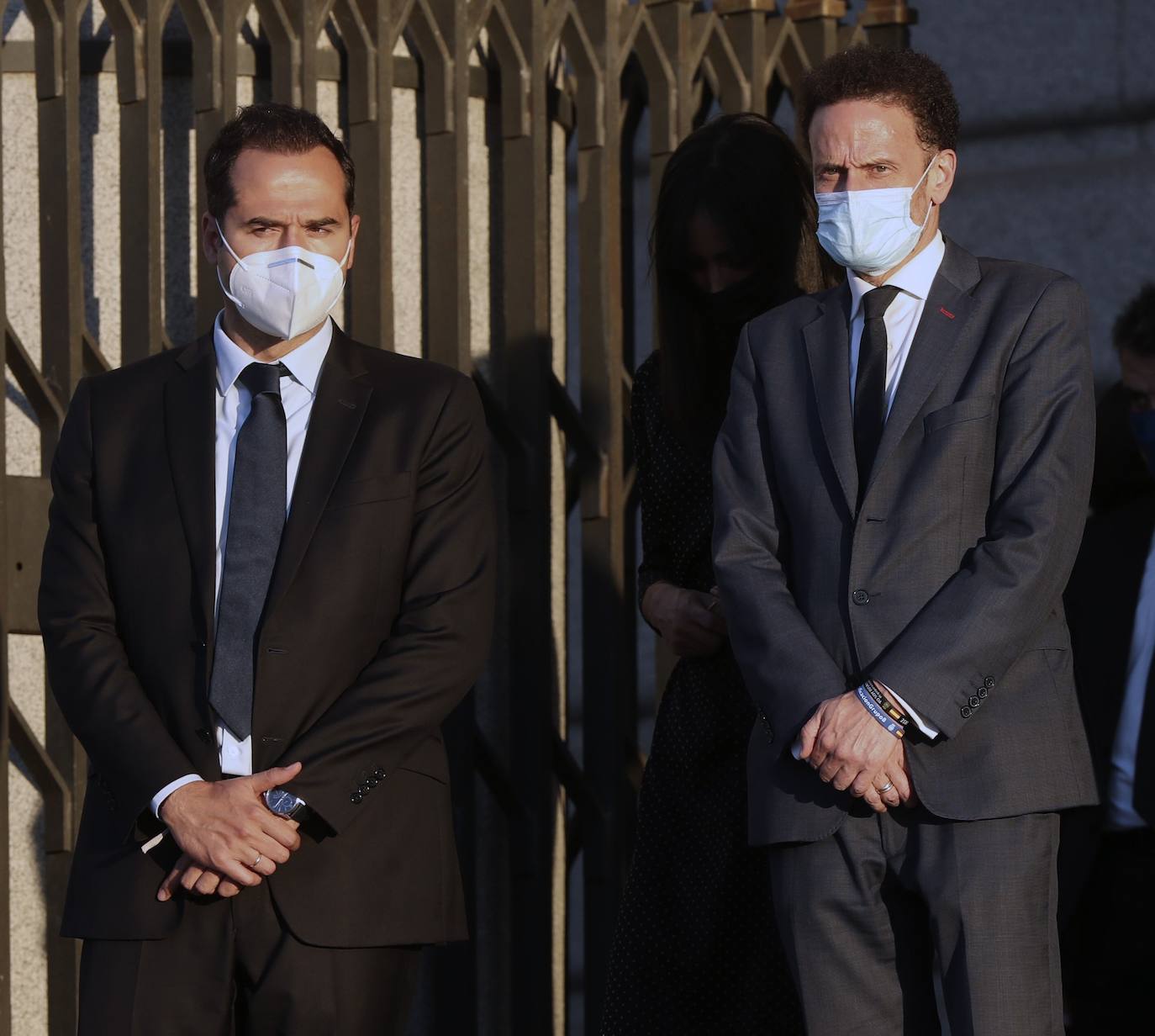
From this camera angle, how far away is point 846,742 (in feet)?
9.53

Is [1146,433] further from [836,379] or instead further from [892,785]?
[892,785]

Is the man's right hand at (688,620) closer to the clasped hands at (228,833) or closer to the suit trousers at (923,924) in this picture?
the suit trousers at (923,924)

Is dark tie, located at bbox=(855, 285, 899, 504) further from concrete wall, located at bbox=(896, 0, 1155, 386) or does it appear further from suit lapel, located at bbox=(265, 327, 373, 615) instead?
concrete wall, located at bbox=(896, 0, 1155, 386)

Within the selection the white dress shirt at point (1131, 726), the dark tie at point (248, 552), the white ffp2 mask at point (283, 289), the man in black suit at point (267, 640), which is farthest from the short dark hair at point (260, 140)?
the white dress shirt at point (1131, 726)

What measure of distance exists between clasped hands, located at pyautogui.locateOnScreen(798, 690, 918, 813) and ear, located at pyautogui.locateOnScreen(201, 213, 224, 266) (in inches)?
51.4

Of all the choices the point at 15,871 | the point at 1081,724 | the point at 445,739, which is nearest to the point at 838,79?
the point at 1081,724

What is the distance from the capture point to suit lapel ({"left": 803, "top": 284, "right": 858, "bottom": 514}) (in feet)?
10.1

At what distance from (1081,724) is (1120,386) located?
3.20ft

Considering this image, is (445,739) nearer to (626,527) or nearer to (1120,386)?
(626,527)

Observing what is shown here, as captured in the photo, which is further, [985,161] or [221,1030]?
[985,161]

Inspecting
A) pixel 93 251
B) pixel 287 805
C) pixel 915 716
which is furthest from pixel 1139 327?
pixel 93 251

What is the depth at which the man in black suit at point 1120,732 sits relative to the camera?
3.61m

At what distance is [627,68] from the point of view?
15.6 feet

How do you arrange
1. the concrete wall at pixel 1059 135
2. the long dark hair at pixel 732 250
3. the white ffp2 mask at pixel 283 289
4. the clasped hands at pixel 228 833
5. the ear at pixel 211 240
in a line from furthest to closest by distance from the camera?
the concrete wall at pixel 1059 135
the long dark hair at pixel 732 250
the ear at pixel 211 240
the white ffp2 mask at pixel 283 289
the clasped hands at pixel 228 833
